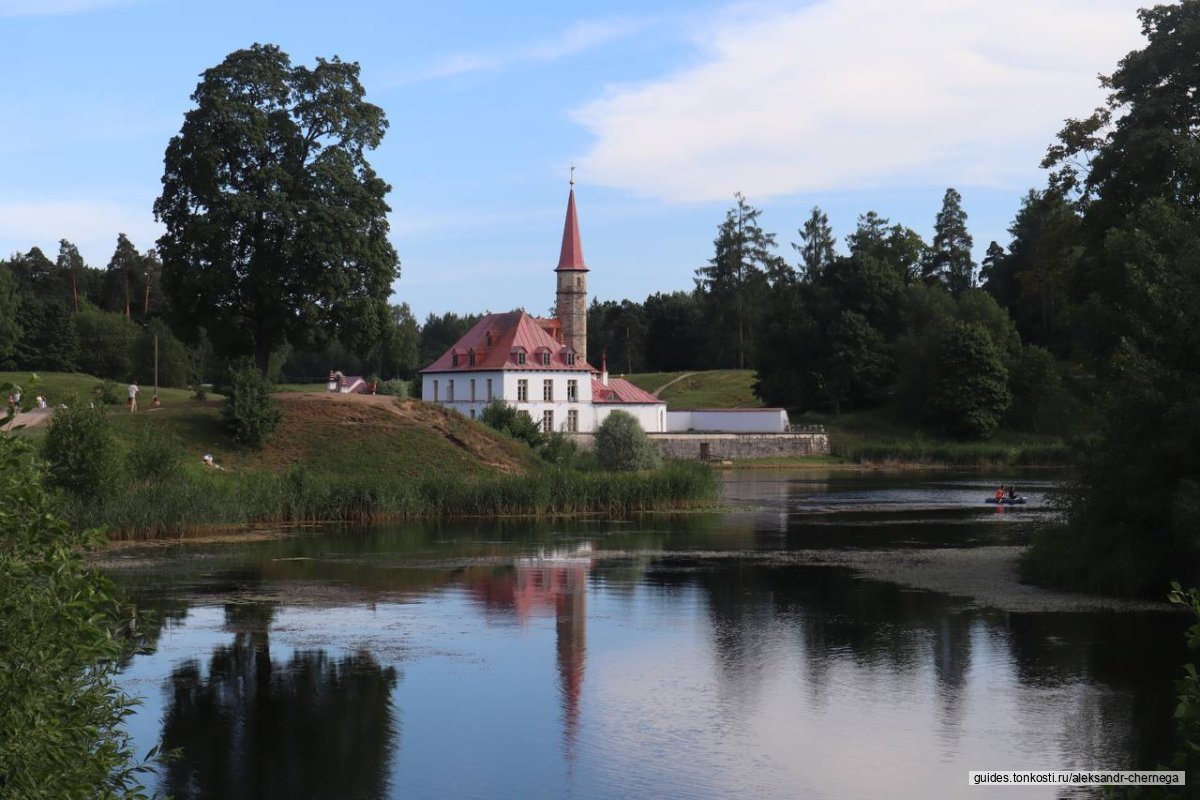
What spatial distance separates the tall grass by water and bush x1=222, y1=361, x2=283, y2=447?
21.0 ft

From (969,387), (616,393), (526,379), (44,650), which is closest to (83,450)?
(44,650)

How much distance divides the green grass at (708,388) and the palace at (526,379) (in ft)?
72.2

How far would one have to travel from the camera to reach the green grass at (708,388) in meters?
118

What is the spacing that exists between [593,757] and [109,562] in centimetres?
1946

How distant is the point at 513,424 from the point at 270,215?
1646 cm

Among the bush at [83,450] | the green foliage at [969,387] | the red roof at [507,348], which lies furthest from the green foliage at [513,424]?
the green foliage at [969,387]

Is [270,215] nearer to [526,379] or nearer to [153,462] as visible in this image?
[153,462]

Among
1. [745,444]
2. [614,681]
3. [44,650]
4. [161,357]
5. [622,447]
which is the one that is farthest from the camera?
[745,444]

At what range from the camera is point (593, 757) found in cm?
1565

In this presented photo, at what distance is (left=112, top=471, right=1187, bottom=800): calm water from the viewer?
1507cm

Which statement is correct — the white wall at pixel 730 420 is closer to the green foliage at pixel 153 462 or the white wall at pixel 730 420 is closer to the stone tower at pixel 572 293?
the stone tower at pixel 572 293

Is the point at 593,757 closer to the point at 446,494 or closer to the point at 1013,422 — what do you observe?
the point at 446,494

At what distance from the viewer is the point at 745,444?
96.2m

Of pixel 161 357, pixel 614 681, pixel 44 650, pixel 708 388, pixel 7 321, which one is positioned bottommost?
Answer: pixel 614 681
